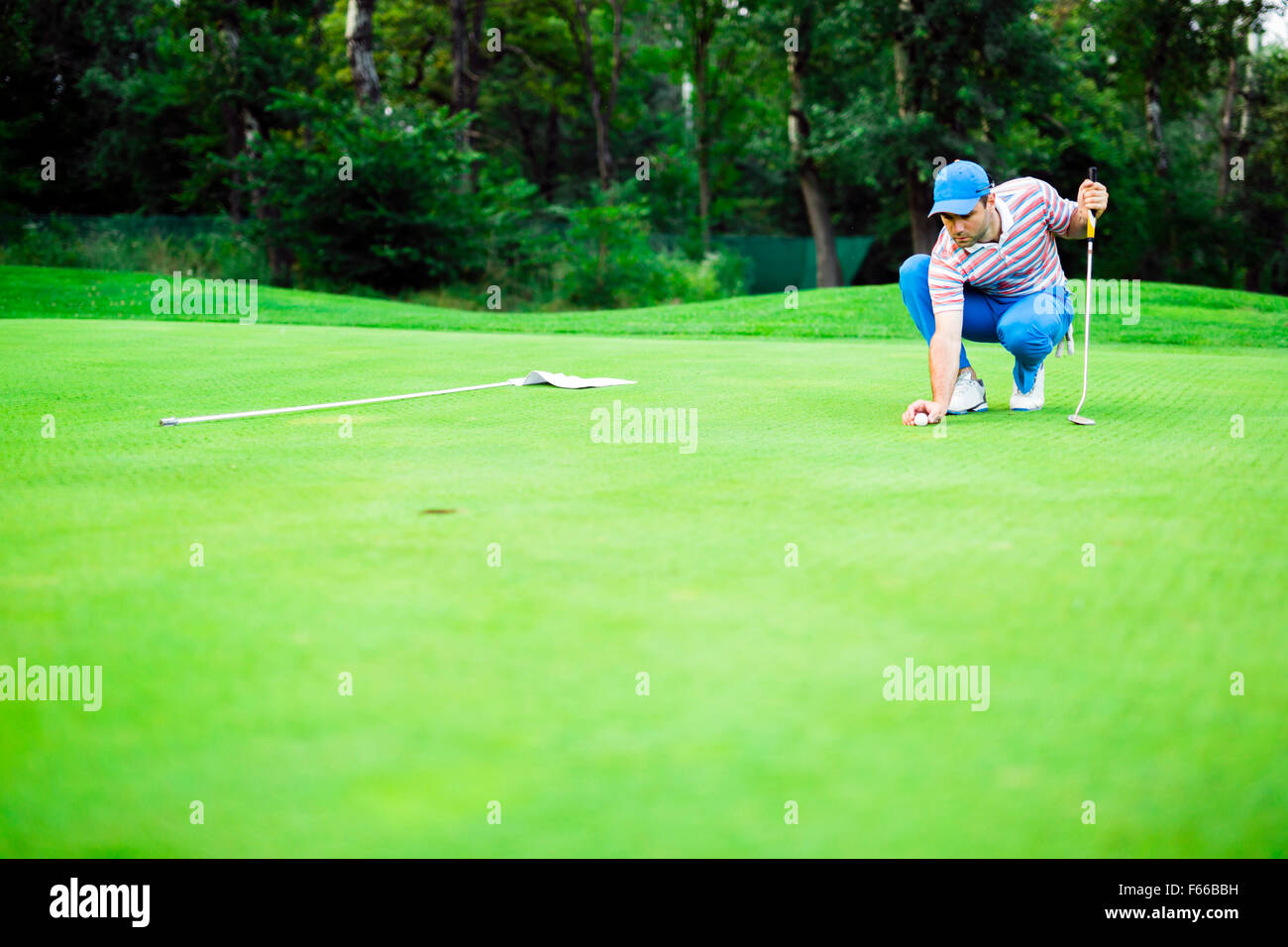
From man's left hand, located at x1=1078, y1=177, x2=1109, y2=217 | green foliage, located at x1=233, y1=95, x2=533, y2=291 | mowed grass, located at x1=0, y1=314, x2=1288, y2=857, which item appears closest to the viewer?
mowed grass, located at x1=0, y1=314, x2=1288, y2=857

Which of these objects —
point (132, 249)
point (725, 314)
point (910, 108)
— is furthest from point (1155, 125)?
point (132, 249)

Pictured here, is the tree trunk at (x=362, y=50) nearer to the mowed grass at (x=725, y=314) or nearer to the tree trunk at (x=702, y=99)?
the mowed grass at (x=725, y=314)

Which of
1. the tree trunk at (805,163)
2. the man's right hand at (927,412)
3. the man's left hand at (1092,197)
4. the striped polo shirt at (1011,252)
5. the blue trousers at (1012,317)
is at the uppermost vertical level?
the tree trunk at (805,163)

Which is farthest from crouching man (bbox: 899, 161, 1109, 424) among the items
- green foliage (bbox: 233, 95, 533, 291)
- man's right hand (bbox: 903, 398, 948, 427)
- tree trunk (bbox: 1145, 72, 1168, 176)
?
tree trunk (bbox: 1145, 72, 1168, 176)

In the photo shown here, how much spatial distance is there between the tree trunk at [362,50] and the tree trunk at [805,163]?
511 inches

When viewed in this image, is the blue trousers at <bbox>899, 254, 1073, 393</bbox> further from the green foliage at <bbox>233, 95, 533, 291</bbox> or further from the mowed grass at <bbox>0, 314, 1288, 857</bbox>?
the green foliage at <bbox>233, 95, 533, 291</bbox>

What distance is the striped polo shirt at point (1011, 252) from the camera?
589 cm

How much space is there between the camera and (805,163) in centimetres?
3556

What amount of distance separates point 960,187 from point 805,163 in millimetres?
30980

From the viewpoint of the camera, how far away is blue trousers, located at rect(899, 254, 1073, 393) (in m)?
6.05

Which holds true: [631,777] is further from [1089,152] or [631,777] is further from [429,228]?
[1089,152]

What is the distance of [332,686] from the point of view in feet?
6.97

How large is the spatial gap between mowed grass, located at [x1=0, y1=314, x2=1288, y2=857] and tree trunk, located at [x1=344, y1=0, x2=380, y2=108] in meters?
21.7

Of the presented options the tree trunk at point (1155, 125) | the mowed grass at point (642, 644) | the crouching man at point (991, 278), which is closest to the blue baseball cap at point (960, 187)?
the crouching man at point (991, 278)
